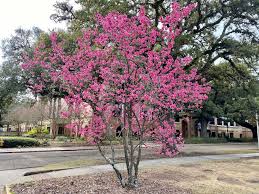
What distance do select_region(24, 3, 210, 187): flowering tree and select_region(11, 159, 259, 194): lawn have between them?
0.73 metres

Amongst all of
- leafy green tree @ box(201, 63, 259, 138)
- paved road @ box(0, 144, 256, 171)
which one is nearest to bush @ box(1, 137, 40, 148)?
paved road @ box(0, 144, 256, 171)

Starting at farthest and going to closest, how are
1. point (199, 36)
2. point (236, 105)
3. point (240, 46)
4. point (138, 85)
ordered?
point (236, 105) < point (199, 36) < point (240, 46) < point (138, 85)

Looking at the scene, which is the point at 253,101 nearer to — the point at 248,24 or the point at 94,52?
the point at 248,24

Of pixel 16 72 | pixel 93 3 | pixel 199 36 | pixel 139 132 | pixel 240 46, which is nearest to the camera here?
pixel 139 132

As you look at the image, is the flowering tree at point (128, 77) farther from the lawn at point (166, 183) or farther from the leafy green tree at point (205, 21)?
the leafy green tree at point (205, 21)

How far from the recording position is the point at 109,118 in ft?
31.1

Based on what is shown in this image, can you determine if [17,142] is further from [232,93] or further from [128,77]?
[232,93]

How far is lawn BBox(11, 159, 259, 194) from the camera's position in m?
8.82

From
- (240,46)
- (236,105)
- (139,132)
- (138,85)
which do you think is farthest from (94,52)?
(236,105)

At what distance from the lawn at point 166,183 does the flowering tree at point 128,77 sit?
0.73 metres

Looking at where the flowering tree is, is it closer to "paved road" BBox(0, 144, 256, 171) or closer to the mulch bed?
the mulch bed

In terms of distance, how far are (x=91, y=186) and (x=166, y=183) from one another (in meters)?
2.26

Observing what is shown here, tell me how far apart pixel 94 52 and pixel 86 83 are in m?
0.92

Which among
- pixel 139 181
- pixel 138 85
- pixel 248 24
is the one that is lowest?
pixel 139 181
